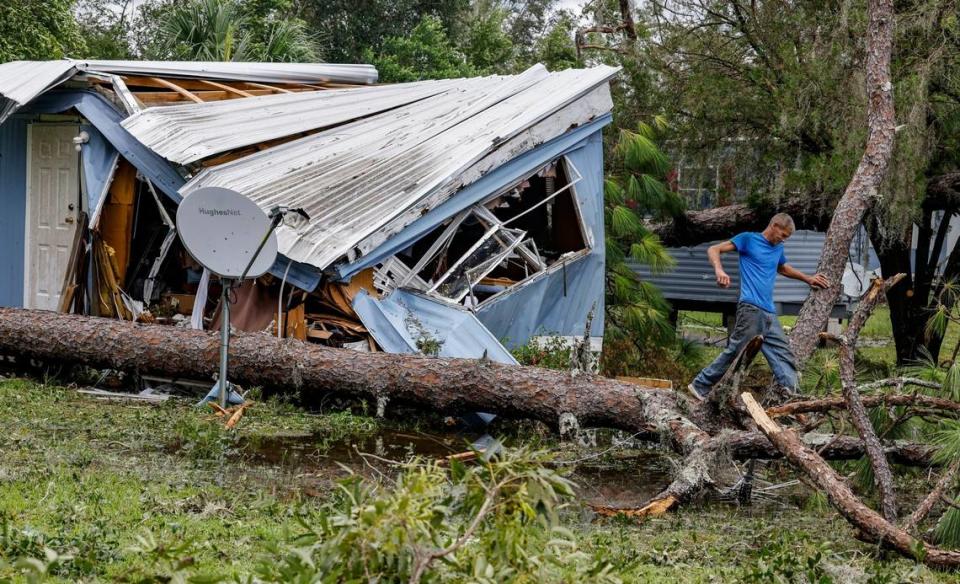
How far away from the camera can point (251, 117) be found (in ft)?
44.2

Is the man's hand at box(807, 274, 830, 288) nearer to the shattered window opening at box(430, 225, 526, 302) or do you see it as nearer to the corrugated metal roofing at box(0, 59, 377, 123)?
the shattered window opening at box(430, 225, 526, 302)

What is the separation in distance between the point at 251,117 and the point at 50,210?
8.18ft

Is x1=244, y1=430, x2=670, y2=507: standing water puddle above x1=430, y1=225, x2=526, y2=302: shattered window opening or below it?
below

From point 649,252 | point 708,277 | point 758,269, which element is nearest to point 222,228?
point 758,269

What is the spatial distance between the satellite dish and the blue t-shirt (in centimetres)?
382

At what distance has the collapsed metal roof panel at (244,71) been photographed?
13.4 m

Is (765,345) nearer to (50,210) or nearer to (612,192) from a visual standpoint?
(612,192)

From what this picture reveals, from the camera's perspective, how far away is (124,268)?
1274 cm

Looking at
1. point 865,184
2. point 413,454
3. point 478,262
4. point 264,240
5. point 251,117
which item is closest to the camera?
point 413,454

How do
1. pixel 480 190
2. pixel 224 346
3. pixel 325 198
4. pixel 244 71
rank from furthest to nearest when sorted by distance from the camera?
pixel 244 71, pixel 480 190, pixel 325 198, pixel 224 346

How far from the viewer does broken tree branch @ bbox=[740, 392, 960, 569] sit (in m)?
5.82

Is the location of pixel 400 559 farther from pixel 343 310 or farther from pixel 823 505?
pixel 343 310

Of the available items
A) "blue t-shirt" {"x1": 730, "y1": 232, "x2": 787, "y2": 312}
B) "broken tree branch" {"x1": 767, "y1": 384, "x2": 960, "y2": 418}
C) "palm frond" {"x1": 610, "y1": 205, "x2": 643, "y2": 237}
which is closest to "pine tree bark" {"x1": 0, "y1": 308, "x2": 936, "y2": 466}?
"broken tree branch" {"x1": 767, "y1": 384, "x2": 960, "y2": 418}

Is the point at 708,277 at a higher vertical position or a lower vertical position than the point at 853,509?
lower
